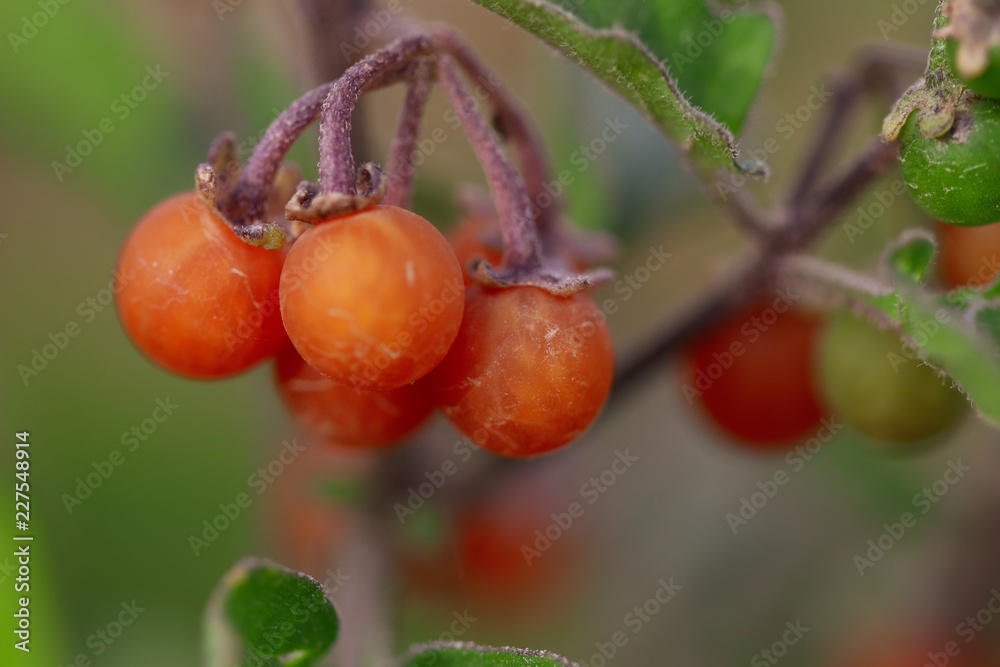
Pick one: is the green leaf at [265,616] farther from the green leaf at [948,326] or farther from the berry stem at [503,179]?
the green leaf at [948,326]

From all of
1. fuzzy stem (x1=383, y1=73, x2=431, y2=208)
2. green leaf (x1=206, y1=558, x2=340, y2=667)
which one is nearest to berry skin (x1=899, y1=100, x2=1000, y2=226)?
fuzzy stem (x1=383, y1=73, x2=431, y2=208)

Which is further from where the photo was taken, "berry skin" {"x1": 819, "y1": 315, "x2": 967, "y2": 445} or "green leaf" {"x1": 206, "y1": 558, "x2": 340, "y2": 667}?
"berry skin" {"x1": 819, "y1": 315, "x2": 967, "y2": 445}

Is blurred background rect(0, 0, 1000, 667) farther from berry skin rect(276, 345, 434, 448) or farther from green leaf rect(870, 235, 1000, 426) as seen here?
berry skin rect(276, 345, 434, 448)

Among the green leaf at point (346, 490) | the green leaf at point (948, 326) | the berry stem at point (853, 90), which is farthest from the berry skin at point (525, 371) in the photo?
the green leaf at point (346, 490)

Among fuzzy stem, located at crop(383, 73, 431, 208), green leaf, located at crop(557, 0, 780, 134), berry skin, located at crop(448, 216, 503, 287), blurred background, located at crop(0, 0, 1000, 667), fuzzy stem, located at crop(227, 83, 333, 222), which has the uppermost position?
fuzzy stem, located at crop(227, 83, 333, 222)

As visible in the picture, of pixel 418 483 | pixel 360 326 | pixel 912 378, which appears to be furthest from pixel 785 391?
pixel 360 326

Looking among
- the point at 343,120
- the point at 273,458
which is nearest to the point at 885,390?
the point at 343,120

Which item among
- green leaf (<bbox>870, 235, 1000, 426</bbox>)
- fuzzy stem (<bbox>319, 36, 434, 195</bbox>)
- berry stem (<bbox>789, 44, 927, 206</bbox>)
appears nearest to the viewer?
green leaf (<bbox>870, 235, 1000, 426</bbox>)

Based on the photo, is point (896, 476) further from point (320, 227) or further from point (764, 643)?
point (320, 227)
